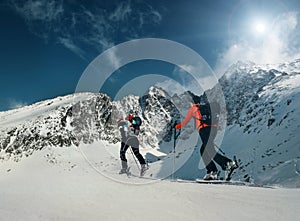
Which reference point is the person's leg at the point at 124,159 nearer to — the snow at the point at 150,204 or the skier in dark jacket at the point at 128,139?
the skier in dark jacket at the point at 128,139

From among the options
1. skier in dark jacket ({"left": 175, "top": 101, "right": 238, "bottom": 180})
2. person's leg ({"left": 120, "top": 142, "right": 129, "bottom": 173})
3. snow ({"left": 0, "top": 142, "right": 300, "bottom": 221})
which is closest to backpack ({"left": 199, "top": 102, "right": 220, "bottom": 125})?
skier in dark jacket ({"left": 175, "top": 101, "right": 238, "bottom": 180})

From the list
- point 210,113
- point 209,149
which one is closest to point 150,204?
point 209,149

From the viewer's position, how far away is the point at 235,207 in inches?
186

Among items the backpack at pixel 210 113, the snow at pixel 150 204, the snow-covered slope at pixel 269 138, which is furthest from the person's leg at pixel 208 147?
the snow-covered slope at pixel 269 138

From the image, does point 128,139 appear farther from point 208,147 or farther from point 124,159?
point 208,147

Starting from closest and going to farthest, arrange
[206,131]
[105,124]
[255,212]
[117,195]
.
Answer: [255,212] → [117,195] → [206,131] → [105,124]

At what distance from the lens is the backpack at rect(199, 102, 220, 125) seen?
9.95 metres

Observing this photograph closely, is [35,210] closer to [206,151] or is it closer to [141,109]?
[206,151]

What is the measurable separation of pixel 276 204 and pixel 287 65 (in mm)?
95586

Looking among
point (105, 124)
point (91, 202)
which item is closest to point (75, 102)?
point (105, 124)

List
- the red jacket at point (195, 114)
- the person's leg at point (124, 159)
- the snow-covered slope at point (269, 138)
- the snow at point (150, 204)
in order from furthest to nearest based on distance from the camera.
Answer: the snow-covered slope at point (269, 138), the person's leg at point (124, 159), the red jacket at point (195, 114), the snow at point (150, 204)

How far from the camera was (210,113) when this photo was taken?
9.98 metres

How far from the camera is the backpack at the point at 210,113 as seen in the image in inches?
392

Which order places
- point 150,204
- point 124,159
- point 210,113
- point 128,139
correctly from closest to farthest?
1. point 150,204
2. point 210,113
3. point 128,139
4. point 124,159
